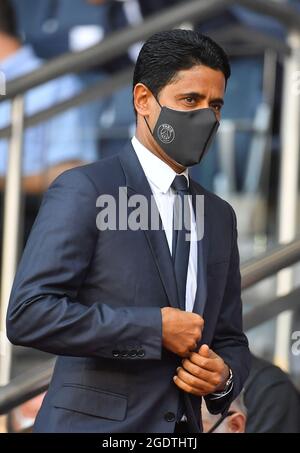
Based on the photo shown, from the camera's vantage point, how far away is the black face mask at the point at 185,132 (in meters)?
2.08

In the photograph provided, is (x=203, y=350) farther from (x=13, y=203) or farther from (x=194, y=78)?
(x=13, y=203)

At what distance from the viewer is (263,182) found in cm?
493

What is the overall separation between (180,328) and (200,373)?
109mm

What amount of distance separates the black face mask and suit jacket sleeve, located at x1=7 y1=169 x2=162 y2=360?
217 millimetres

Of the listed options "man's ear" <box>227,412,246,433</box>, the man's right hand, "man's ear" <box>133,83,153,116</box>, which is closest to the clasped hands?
the man's right hand

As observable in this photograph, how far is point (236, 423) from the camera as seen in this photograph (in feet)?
9.89

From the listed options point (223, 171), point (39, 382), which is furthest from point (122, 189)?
point (223, 171)

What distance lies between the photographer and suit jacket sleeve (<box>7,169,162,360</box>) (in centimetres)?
192

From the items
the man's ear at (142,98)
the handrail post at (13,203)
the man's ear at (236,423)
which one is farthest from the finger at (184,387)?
the handrail post at (13,203)

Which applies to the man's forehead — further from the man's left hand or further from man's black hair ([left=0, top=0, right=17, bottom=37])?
man's black hair ([left=0, top=0, right=17, bottom=37])

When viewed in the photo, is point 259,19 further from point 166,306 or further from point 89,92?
point 166,306

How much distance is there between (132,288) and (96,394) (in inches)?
8.3

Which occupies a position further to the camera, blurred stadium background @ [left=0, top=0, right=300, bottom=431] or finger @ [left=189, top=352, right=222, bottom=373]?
blurred stadium background @ [left=0, top=0, right=300, bottom=431]

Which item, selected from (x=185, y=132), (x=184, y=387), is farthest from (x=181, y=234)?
(x=184, y=387)
